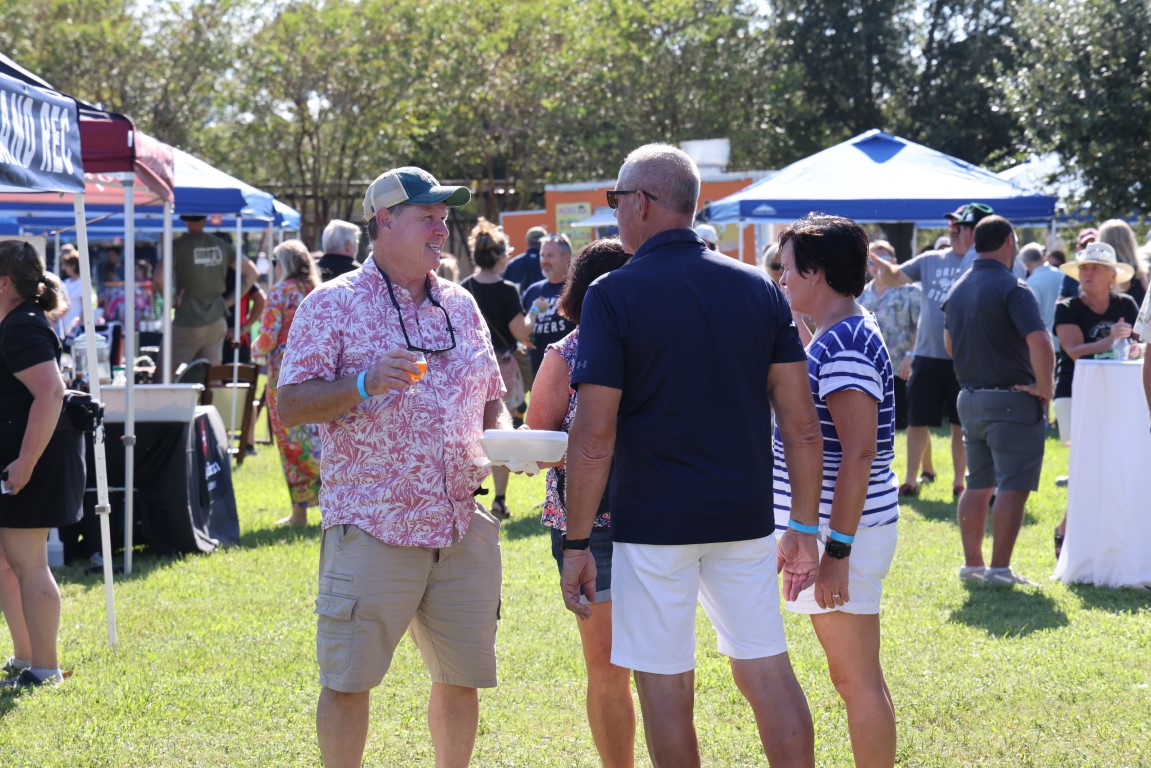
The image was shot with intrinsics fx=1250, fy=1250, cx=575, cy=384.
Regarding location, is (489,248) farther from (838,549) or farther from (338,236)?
(838,549)

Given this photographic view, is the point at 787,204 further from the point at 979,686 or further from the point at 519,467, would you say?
the point at 519,467

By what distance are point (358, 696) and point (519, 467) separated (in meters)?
0.76

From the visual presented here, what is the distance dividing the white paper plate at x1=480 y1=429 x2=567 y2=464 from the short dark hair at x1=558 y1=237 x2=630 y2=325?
2.01 ft

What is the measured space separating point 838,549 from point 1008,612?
321cm

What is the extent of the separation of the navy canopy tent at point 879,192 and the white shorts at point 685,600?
8.47m

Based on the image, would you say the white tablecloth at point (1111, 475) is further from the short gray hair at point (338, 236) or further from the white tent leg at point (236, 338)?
the white tent leg at point (236, 338)

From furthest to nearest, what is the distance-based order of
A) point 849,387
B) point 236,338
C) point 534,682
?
point 236,338 → point 534,682 → point 849,387

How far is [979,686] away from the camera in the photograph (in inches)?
194

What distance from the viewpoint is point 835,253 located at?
3.37m

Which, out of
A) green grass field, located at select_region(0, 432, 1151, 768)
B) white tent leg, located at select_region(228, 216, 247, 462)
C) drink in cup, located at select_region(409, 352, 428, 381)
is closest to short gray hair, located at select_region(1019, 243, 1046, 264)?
green grass field, located at select_region(0, 432, 1151, 768)

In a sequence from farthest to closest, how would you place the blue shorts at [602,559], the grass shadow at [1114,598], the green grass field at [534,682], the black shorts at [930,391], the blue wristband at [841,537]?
1. the black shorts at [930,391]
2. the grass shadow at [1114,598]
3. the green grass field at [534,682]
4. the blue shorts at [602,559]
5. the blue wristband at [841,537]

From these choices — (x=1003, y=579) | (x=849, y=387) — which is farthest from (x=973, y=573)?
(x=849, y=387)

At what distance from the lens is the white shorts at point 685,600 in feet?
10.2

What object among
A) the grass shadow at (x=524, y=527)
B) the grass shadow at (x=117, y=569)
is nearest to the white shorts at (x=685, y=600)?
the grass shadow at (x=117, y=569)
